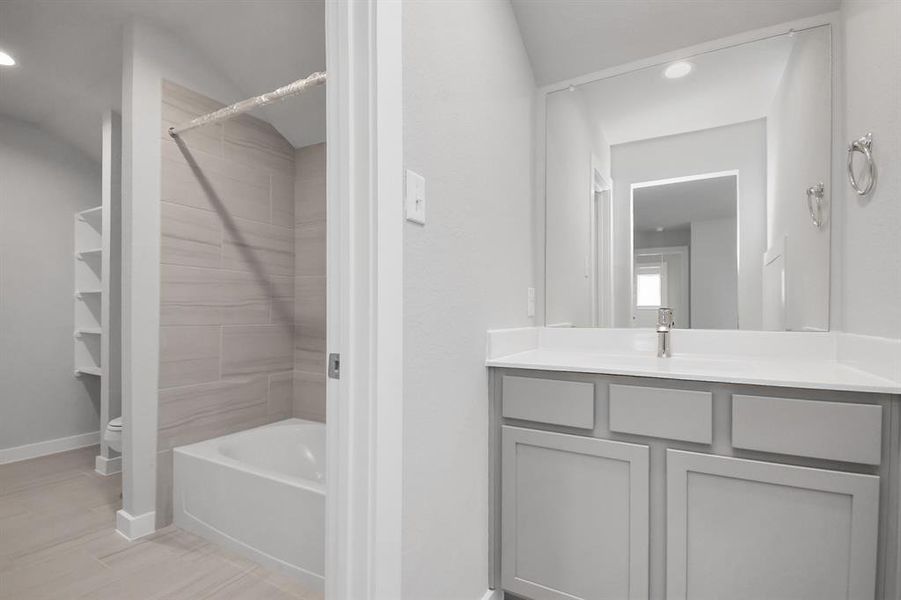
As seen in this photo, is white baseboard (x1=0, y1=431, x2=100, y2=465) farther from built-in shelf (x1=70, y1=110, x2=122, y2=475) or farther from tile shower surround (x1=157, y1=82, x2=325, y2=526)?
tile shower surround (x1=157, y1=82, x2=325, y2=526)

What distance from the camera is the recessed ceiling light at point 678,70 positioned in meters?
1.72

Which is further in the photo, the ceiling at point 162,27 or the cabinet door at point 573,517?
the ceiling at point 162,27

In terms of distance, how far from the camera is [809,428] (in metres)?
1.08

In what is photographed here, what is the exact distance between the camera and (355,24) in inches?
36.6

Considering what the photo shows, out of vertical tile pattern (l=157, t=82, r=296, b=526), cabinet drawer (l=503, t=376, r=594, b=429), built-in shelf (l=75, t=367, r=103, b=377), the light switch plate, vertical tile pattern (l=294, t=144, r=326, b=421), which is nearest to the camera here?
the light switch plate

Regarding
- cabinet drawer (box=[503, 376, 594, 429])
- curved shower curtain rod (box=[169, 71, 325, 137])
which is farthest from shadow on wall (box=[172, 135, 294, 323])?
cabinet drawer (box=[503, 376, 594, 429])

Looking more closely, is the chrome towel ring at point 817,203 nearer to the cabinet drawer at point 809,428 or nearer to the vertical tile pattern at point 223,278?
the cabinet drawer at point 809,428

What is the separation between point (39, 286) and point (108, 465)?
1418mm

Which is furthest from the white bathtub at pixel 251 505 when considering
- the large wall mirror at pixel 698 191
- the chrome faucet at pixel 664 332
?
the chrome faucet at pixel 664 332

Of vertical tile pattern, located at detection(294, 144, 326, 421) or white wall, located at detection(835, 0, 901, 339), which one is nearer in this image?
white wall, located at detection(835, 0, 901, 339)

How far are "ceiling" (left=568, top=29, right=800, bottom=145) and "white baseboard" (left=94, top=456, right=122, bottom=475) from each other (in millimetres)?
3390

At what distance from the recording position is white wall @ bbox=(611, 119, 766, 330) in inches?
63.7

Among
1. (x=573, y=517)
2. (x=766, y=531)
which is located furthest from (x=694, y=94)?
(x=573, y=517)

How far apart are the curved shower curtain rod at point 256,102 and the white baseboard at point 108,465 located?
2064 mm
